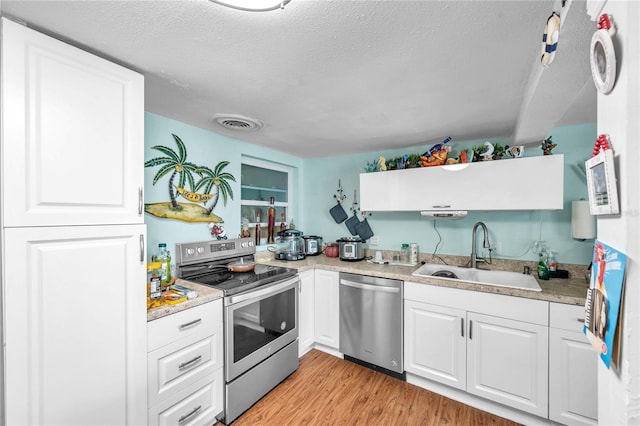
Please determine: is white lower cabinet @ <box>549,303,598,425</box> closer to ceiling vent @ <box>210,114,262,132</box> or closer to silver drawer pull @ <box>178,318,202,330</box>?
silver drawer pull @ <box>178,318,202,330</box>

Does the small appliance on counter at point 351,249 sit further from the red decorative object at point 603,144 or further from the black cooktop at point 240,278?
the red decorative object at point 603,144

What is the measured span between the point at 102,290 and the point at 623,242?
1.76 metres

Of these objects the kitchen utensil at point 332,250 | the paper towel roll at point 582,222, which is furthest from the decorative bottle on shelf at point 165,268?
the paper towel roll at point 582,222

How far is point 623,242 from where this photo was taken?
0.50 metres

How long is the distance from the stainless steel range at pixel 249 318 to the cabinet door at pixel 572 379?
1.81 metres

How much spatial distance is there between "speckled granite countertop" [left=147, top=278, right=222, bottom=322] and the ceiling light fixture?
4.76ft

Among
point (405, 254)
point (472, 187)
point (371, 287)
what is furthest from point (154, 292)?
point (472, 187)

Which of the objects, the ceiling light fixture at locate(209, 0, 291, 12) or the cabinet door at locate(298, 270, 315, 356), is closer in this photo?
the ceiling light fixture at locate(209, 0, 291, 12)

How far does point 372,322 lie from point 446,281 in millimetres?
735

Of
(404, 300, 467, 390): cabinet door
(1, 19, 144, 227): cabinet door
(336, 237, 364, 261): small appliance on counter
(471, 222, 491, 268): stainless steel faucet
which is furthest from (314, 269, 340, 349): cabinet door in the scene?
(1, 19, 144, 227): cabinet door

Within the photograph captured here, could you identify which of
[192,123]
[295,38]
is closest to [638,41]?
[295,38]

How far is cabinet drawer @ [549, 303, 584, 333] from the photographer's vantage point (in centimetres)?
160

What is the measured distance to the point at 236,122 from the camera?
2.15 m

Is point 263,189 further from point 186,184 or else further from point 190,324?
point 190,324
